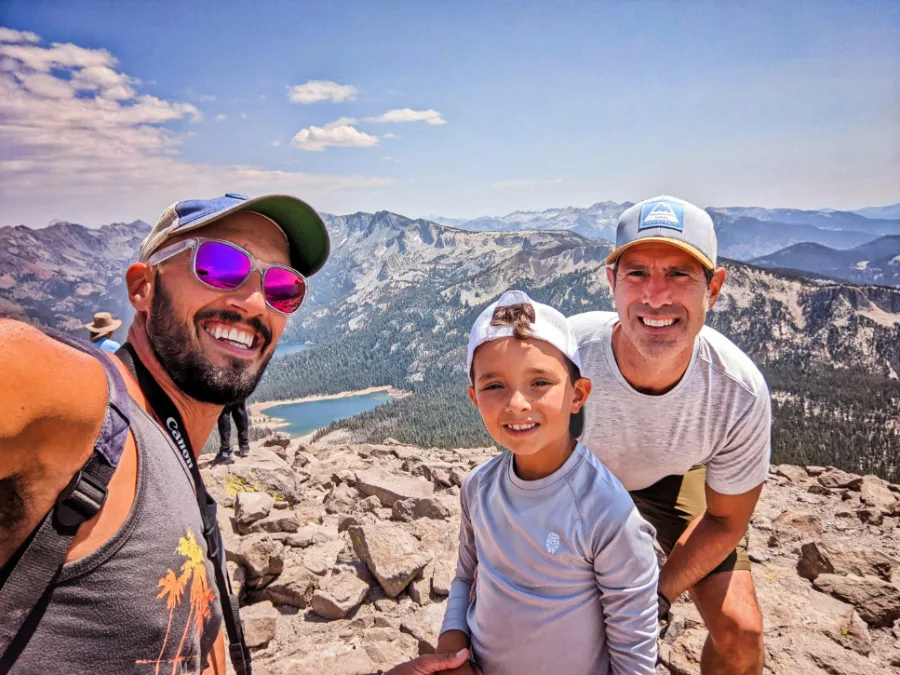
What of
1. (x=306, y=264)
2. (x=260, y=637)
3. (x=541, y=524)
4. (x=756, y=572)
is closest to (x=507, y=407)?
(x=541, y=524)

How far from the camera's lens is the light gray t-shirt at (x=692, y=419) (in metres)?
3.58

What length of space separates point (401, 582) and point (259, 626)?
1.50 m

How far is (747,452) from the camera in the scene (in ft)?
11.8

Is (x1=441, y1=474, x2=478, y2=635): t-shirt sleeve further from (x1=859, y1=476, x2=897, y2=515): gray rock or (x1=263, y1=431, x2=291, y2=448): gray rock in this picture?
(x1=263, y1=431, x2=291, y2=448): gray rock

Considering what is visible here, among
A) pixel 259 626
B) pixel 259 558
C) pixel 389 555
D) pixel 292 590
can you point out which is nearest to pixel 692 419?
pixel 389 555

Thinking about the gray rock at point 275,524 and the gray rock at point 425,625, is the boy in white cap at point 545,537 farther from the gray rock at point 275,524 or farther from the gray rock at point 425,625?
the gray rock at point 275,524

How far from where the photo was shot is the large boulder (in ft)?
18.4

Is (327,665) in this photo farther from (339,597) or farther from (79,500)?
(79,500)

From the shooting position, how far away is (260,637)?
4672 mm

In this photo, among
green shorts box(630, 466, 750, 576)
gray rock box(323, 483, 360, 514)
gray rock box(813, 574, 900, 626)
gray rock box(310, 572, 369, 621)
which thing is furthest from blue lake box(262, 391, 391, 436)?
green shorts box(630, 466, 750, 576)

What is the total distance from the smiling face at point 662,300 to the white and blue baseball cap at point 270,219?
6.69 feet

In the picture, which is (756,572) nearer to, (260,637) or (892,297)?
(260,637)

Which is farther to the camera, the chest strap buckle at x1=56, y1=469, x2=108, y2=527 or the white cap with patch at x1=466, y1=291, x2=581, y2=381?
the white cap with patch at x1=466, y1=291, x2=581, y2=381

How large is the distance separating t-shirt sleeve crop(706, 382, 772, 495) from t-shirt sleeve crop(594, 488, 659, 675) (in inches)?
59.4
